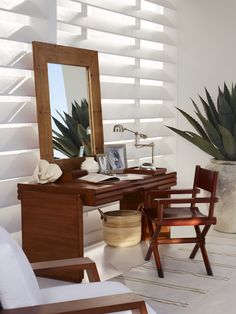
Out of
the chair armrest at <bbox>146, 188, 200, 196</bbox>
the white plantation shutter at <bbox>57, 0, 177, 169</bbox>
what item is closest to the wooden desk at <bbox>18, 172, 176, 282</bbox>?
the chair armrest at <bbox>146, 188, 200, 196</bbox>

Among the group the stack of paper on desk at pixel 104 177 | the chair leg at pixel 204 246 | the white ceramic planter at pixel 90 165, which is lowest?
the chair leg at pixel 204 246

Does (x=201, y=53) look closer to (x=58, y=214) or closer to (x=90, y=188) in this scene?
(x=90, y=188)

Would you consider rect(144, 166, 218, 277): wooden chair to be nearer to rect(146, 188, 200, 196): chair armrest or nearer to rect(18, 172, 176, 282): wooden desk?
rect(146, 188, 200, 196): chair armrest

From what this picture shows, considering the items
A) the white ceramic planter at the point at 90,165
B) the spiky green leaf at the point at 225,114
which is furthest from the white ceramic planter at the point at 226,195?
the white ceramic planter at the point at 90,165

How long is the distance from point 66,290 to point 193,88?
12.3ft

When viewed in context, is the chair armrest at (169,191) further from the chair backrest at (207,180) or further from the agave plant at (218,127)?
the agave plant at (218,127)

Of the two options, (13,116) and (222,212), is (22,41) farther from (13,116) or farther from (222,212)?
(222,212)

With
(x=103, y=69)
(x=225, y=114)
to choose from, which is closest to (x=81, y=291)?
(x=103, y=69)

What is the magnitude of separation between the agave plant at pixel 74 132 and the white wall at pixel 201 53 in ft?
5.84

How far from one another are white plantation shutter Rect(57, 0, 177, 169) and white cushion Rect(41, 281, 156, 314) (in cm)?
239

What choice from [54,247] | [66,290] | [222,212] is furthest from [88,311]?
[222,212]

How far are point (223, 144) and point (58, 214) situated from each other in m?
2.03

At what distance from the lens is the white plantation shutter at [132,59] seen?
4.26 metres

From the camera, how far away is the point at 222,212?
4.80 m
